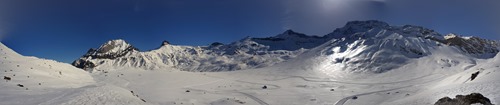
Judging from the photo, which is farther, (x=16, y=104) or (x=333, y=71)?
(x=333, y=71)

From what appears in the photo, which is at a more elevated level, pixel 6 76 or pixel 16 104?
pixel 6 76

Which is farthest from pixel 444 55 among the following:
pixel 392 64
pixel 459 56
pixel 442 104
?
pixel 442 104

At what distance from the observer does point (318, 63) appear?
194 m

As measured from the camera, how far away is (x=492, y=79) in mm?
46781

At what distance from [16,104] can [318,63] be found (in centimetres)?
17083

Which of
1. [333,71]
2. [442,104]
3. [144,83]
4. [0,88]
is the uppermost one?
[333,71]

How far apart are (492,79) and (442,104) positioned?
59.9ft

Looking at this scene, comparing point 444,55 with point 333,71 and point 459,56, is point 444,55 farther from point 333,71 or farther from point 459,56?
point 333,71

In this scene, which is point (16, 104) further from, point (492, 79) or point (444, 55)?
point (444, 55)

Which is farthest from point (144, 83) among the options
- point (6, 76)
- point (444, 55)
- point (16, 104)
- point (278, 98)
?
A: point (444, 55)

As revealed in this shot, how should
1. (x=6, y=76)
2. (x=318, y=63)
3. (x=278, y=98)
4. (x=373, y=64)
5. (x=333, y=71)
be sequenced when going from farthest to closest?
(x=318, y=63)
(x=373, y=64)
(x=333, y=71)
(x=278, y=98)
(x=6, y=76)

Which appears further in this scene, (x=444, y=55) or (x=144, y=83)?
(x=444, y=55)

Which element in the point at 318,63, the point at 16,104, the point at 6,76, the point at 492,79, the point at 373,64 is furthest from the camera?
the point at 318,63

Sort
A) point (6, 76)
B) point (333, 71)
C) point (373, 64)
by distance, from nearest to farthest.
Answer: point (6, 76) → point (333, 71) → point (373, 64)
